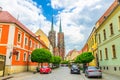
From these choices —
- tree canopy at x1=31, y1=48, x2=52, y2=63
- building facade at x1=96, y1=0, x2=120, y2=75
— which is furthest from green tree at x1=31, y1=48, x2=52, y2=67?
building facade at x1=96, y1=0, x2=120, y2=75

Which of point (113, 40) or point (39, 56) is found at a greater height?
point (113, 40)

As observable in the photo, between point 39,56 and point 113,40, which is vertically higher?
point 113,40

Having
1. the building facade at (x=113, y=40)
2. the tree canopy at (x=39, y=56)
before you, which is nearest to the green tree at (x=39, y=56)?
the tree canopy at (x=39, y=56)

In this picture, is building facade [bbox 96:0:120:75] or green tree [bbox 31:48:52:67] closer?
building facade [bbox 96:0:120:75]

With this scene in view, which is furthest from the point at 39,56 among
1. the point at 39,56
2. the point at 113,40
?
the point at 113,40

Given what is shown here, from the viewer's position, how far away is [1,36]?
26.3 metres

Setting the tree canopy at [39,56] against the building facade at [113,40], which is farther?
the tree canopy at [39,56]

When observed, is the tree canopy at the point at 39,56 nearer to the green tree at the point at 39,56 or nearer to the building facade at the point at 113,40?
the green tree at the point at 39,56

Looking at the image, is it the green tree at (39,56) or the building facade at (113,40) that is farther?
the green tree at (39,56)

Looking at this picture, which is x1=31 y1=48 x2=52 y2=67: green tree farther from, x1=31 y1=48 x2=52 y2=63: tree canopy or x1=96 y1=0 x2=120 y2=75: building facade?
x1=96 y1=0 x2=120 y2=75: building facade

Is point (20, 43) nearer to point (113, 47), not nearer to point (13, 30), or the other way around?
point (13, 30)

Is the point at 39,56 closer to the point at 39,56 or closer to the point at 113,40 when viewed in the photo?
the point at 39,56

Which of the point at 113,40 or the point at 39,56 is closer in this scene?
the point at 113,40

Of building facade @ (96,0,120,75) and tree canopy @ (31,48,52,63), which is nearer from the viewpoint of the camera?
building facade @ (96,0,120,75)
